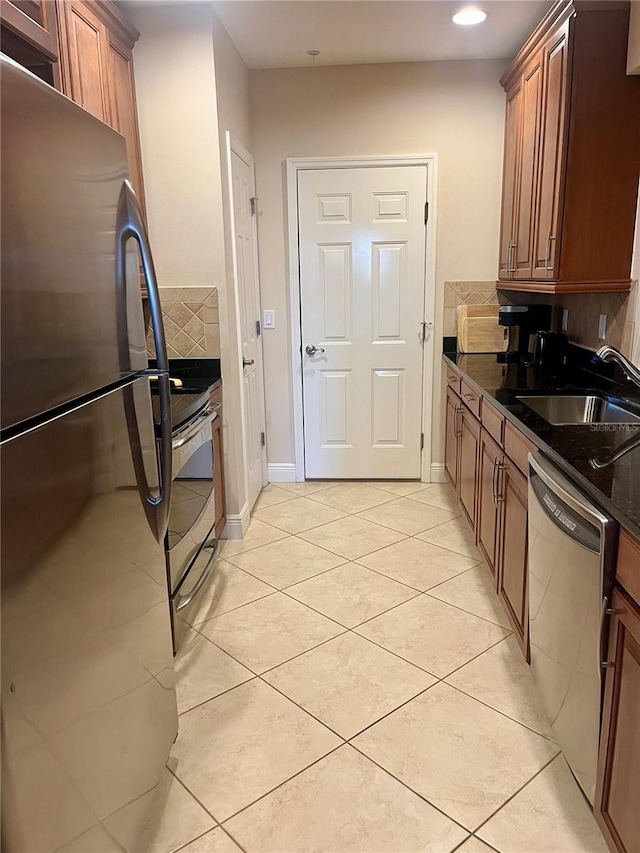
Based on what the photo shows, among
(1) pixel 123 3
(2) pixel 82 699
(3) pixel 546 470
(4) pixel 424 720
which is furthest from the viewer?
(1) pixel 123 3

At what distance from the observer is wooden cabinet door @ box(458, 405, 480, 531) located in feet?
9.73

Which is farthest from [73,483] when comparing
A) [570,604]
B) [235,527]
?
[235,527]

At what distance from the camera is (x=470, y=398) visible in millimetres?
3137

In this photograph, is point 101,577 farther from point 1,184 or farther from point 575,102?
point 575,102

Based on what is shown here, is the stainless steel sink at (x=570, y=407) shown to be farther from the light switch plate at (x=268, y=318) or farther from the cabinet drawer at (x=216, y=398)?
the light switch plate at (x=268, y=318)

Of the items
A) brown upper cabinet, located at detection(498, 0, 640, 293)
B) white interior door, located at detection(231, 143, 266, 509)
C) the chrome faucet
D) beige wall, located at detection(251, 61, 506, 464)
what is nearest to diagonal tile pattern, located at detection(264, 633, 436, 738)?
the chrome faucet

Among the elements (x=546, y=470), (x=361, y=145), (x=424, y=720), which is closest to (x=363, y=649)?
(x=424, y=720)

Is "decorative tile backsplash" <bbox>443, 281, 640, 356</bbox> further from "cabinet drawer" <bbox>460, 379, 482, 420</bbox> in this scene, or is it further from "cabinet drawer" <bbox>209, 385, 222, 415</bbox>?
"cabinet drawer" <bbox>209, 385, 222, 415</bbox>

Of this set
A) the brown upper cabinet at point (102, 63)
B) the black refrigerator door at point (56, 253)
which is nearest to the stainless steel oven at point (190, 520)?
the black refrigerator door at point (56, 253)

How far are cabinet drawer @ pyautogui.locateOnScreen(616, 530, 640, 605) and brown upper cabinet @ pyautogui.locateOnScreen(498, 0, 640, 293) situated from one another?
171 centimetres

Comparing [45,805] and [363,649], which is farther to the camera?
[363,649]

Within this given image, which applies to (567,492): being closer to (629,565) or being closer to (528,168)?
(629,565)

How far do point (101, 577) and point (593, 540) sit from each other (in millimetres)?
1087

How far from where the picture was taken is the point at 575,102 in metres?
2.56
